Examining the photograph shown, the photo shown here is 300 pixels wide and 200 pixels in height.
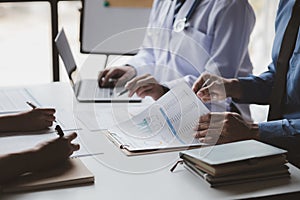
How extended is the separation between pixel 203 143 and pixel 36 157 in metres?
0.47

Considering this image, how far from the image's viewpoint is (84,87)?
6.34 feet

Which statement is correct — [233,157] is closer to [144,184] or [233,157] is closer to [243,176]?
[243,176]

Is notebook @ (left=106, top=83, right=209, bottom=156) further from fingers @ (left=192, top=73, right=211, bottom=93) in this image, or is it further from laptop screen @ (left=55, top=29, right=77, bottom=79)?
laptop screen @ (left=55, top=29, right=77, bottom=79)

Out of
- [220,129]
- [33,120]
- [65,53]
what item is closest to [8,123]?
[33,120]

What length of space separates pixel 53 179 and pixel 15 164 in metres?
0.10

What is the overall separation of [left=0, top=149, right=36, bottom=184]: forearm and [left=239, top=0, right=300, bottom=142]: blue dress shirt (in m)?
0.69

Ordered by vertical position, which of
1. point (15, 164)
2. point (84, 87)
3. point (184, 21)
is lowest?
point (84, 87)

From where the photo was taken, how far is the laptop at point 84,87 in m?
1.80

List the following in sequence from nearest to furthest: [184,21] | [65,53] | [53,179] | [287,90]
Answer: [53,179], [287,90], [65,53], [184,21]

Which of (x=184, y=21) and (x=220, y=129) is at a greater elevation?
(x=184, y=21)

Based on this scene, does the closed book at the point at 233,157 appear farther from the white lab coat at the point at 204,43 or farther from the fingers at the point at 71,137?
the white lab coat at the point at 204,43

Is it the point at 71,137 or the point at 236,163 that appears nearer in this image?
the point at 236,163

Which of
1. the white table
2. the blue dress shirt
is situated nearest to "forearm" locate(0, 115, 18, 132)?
the white table

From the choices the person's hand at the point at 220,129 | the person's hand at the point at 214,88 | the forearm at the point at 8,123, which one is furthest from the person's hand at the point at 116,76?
the person's hand at the point at 220,129
